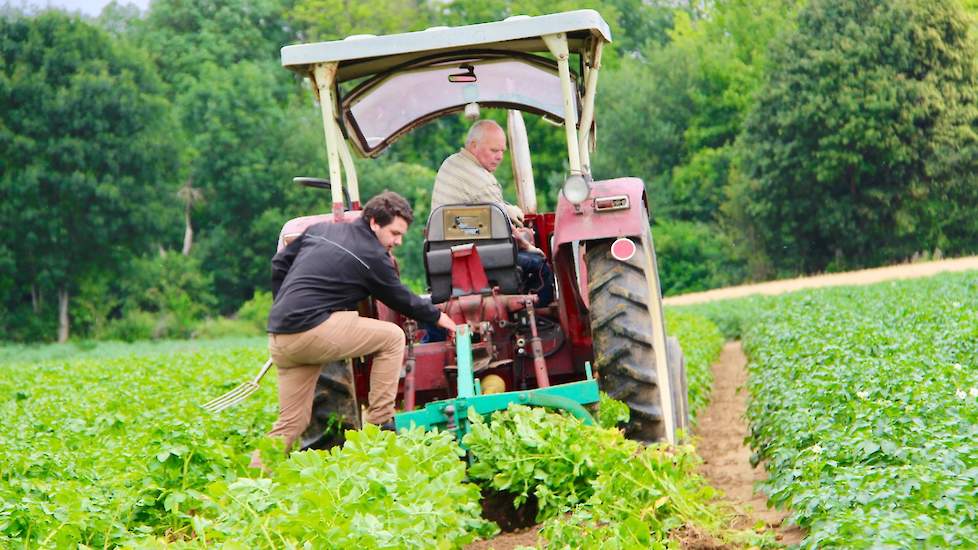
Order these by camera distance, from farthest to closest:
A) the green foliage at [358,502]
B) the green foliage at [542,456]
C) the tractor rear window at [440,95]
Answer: the tractor rear window at [440,95], the green foliage at [542,456], the green foliage at [358,502]

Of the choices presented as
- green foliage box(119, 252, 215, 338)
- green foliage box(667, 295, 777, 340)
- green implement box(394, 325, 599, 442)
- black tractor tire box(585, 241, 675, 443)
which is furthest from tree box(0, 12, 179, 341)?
green implement box(394, 325, 599, 442)

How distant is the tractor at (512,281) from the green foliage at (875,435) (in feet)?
2.80

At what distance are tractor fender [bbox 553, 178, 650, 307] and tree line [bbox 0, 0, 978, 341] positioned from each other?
41.5 meters

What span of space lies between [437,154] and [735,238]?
1351cm

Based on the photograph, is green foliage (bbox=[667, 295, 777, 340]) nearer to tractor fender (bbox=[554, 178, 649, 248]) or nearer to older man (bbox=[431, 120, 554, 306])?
older man (bbox=[431, 120, 554, 306])

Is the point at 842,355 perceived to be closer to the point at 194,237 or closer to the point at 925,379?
the point at 925,379

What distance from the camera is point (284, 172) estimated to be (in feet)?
188

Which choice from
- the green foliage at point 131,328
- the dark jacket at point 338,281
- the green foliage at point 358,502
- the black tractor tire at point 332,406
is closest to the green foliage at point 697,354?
the black tractor tire at point 332,406

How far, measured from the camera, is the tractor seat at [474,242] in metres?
7.93

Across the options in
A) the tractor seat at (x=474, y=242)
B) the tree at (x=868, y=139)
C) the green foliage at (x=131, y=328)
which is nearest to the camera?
the tractor seat at (x=474, y=242)

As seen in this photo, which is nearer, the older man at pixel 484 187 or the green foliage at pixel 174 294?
the older man at pixel 484 187

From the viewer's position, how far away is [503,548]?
6.46 metres

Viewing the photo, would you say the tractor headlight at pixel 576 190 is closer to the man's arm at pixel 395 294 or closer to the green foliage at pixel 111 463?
the man's arm at pixel 395 294

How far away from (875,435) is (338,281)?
311cm
